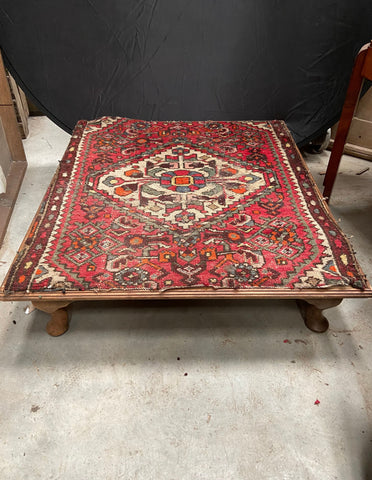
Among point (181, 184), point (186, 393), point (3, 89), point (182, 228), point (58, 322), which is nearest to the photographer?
point (186, 393)

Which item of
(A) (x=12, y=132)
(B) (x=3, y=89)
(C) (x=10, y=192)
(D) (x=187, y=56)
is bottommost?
(C) (x=10, y=192)

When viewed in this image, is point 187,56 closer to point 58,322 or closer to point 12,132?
point 12,132

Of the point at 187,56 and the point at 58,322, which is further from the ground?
the point at 187,56

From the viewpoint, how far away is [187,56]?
8.41 feet

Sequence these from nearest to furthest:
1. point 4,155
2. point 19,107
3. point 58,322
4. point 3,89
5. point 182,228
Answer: point 58,322, point 182,228, point 3,89, point 4,155, point 19,107

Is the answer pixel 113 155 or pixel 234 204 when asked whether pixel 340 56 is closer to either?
pixel 234 204

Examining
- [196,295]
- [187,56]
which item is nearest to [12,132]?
[187,56]

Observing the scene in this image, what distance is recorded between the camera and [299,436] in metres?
1.33

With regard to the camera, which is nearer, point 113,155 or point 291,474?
point 291,474

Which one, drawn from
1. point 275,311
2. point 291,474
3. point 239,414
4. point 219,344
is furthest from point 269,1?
point 291,474

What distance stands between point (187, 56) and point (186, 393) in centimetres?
202

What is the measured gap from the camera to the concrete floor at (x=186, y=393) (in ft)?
4.17

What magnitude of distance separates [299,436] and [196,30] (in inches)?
88.6

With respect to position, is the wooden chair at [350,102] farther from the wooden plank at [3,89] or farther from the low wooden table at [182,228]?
the wooden plank at [3,89]
